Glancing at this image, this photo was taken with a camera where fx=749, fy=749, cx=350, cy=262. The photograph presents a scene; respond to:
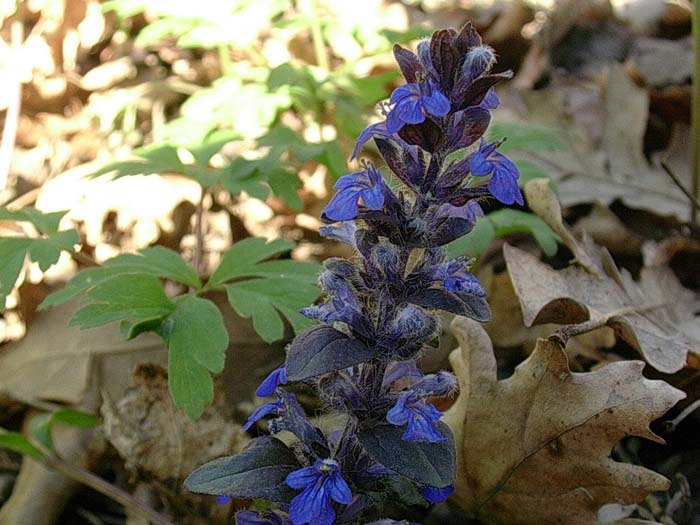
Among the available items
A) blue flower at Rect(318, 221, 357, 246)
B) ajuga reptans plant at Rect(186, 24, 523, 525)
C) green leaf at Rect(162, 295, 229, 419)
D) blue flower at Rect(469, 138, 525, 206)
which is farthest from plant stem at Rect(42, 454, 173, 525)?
blue flower at Rect(469, 138, 525, 206)

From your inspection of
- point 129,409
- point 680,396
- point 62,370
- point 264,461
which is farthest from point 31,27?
point 680,396

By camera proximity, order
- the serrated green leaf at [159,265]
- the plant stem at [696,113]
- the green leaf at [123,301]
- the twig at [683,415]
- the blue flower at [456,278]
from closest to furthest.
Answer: the blue flower at [456,278]
the green leaf at [123,301]
the twig at [683,415]
the serrated green leaf at [159,265]
the plant stem at [696,113]

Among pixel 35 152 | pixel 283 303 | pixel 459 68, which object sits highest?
pixel 459 68

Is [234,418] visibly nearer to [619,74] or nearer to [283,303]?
[283,303]

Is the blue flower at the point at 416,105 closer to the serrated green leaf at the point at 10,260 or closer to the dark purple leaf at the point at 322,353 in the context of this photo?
the dark purple leaf at the point at 322,353

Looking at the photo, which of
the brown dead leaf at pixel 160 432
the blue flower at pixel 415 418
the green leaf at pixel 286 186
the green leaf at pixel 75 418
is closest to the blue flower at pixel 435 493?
the blue flower at pixel 415 418

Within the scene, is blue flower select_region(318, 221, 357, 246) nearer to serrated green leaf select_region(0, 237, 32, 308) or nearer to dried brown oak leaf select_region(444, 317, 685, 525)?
dried brown oak leaf select_region(444, 317, 685, 525)
